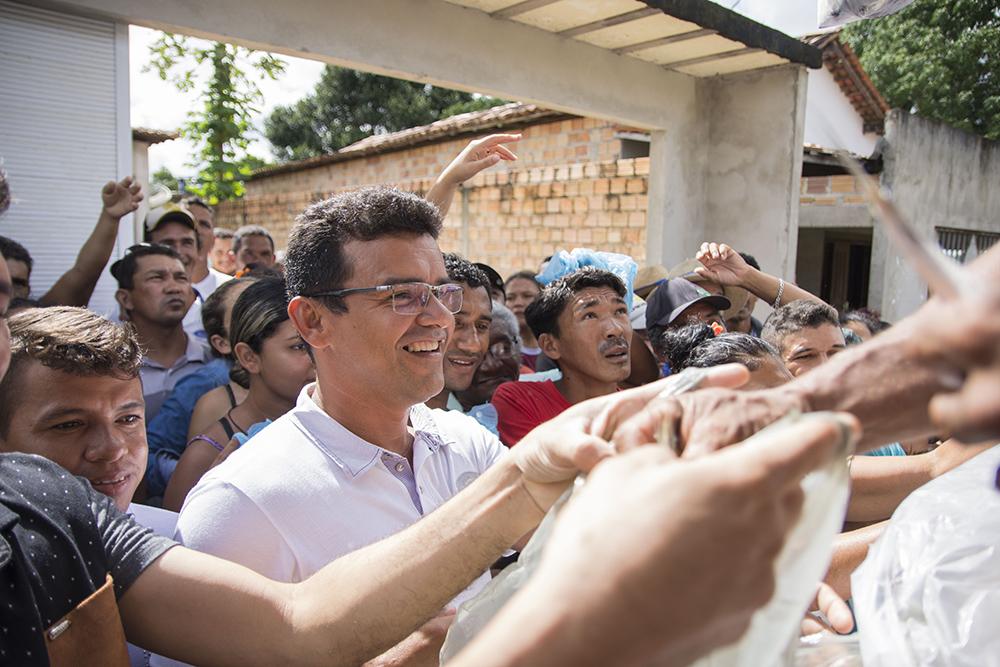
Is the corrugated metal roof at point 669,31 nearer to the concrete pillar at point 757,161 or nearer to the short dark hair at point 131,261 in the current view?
the concrete pillar at point 757,161

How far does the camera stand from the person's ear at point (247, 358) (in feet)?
9.48

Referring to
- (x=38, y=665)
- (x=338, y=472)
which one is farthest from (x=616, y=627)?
(x=338, y=472)

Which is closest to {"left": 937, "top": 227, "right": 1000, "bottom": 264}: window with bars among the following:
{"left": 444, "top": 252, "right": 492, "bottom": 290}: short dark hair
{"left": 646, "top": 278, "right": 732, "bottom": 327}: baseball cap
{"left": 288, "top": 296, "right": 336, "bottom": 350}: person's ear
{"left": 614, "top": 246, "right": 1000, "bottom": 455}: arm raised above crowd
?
{"left": 646, "top": 278, "right": 732, "bottom": 327}: baseball cap

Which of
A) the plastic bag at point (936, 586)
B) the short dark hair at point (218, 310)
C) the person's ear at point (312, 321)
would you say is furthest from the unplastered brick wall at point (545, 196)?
the plastic bag at point (936, 586)

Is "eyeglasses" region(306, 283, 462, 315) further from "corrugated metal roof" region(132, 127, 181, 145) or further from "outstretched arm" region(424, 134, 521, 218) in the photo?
"corrugated metal roof" region(132, 127, 181, 145)

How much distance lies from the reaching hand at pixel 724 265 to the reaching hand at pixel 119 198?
3.01 m

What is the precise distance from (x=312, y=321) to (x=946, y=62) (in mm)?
23081

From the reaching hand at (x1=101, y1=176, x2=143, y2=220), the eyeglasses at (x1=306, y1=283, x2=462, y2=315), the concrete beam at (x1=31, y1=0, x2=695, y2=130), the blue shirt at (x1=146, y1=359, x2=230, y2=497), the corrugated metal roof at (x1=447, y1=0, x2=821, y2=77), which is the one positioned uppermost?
the corrugated metal roof at (x1=447, y1=0, x2=821, y2=77)

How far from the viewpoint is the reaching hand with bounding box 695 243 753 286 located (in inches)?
154

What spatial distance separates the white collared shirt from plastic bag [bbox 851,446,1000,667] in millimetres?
953

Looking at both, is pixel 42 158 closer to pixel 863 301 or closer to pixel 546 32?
pixel 546 32

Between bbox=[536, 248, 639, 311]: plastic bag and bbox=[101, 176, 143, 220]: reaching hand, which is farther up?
bbox=[101, 176, 143, 220]: reaching hand

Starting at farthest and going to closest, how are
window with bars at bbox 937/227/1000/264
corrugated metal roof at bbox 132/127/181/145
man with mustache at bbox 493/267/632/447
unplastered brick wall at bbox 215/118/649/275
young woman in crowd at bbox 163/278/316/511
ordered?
window with bars at bbox 937/227/1000/264 → unplastered brick wall at bbox 215/118/649/275 → corrugated metal roof at bbox 132/127/181/145 → man with mustache at bbox 493/267/632/447 → young woman in crowd at bbox 163/278/316/511

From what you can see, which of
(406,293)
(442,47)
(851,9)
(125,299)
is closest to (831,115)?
(442,47)
